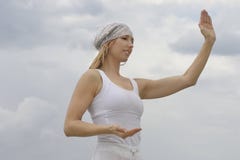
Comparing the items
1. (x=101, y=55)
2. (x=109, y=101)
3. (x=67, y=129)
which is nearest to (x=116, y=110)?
(x=109, y=101)

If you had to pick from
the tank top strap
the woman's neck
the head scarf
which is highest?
the head scarf

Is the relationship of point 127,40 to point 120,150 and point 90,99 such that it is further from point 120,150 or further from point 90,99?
point 120,150

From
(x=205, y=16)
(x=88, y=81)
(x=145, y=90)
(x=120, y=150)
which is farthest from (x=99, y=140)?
(x=205, y=16)

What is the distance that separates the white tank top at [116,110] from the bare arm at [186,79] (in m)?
0.58

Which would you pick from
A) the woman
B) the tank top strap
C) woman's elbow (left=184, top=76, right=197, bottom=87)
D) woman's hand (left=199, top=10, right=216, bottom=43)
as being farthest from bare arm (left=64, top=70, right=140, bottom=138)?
woman's hand (left=199, top=10, right=216, bottom=43)

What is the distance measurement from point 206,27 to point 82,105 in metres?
2.06

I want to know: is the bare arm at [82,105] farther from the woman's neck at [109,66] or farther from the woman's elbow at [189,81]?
the woman's elbow at [189,81]

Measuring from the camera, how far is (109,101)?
5.09m

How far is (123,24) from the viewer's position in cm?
549

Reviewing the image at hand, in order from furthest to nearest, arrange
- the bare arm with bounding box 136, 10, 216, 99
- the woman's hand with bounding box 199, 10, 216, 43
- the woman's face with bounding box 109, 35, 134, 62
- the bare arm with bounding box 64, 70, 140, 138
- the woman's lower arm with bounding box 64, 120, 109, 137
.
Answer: the woman's hand with bounding box 199, 10, 216, 43 < the bare arm with bounding box 136, 10, 216, 99 < the woman's face with bounding box 109, 35, 134, 62 < the bare arm with bounding box 64, 70, 140, 138 < the woman's lower arm with bounding box 64, 120, 109, 137

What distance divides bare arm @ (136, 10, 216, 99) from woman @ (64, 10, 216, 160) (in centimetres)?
24

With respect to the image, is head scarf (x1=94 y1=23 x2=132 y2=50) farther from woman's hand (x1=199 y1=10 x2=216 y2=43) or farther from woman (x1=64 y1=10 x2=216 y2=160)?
woman's hand (x1=199 y1=10 x2=216 y2=43)

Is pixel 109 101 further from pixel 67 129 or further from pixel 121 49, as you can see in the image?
pixel 121 49

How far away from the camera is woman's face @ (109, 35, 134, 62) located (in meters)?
5.34
